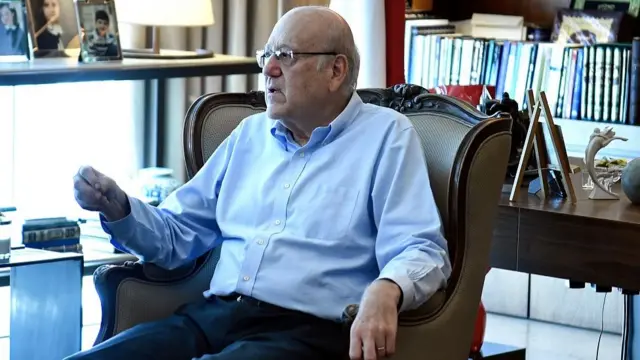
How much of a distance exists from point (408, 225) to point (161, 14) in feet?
5.08

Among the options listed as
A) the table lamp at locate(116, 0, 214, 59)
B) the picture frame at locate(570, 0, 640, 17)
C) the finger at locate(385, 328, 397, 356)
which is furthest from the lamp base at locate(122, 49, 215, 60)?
the finger at locate(385, 328, 397, 356)

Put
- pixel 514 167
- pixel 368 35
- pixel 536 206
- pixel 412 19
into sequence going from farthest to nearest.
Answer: pixel 412 19
pixel 368 35
pixel 514 167
pixel 536 206

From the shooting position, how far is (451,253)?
7.86ft

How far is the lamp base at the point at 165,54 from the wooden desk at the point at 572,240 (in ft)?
4.09

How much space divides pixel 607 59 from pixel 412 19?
0.81m

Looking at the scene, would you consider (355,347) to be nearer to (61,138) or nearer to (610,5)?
(61,138)

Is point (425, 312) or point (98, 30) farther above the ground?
point (98, 30)

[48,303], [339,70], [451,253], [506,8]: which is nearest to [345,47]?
[339,70]

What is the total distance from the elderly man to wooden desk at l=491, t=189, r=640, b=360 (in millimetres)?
506

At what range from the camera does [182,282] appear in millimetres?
2574

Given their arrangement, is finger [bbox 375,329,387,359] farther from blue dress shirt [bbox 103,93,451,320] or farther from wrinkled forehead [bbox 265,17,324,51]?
→ wrinkled forehead [bbox 265,17,324,51]

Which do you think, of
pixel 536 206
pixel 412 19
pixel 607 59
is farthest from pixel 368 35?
pixel 536 206

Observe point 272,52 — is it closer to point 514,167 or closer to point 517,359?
point 514,167

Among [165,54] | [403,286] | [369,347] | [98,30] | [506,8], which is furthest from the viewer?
[506,8]
